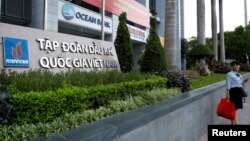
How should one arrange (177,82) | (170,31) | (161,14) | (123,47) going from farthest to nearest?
(161,14)
(170,31)
(123,47)
(177,82)

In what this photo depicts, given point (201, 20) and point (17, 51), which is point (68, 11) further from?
point (17, 51)

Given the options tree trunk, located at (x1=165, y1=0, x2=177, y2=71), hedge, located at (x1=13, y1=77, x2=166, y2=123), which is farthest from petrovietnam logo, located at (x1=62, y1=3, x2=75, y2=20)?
hedge, located at (x1=13, y1=77, x2=166, y2=123)

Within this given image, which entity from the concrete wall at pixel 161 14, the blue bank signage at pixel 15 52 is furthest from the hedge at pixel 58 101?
the concrete wall at pixel 161 14

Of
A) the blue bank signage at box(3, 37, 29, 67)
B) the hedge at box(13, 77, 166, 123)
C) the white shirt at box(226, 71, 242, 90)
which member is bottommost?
the hedge at box(13, 77, 166, 123)

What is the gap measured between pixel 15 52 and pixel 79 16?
17536 millimetres

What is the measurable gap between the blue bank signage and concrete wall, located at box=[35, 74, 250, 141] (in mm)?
3163

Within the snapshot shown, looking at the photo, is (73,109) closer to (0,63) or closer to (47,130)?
(47,130)

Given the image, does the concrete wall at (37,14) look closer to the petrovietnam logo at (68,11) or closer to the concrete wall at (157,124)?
the petrovietnam logo at (68,11)

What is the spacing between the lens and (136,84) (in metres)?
7.90

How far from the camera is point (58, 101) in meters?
4.91

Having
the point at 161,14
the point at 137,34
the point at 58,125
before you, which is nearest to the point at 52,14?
the point at 137,34

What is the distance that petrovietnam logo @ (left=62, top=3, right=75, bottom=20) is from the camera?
2230cm

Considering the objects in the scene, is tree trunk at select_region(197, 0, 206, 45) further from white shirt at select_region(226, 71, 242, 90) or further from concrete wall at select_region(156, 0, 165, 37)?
concrete wall at select_region(156, 0, 165, 37)

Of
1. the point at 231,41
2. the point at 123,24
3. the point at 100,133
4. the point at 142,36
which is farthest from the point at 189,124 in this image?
the point at 231,41
